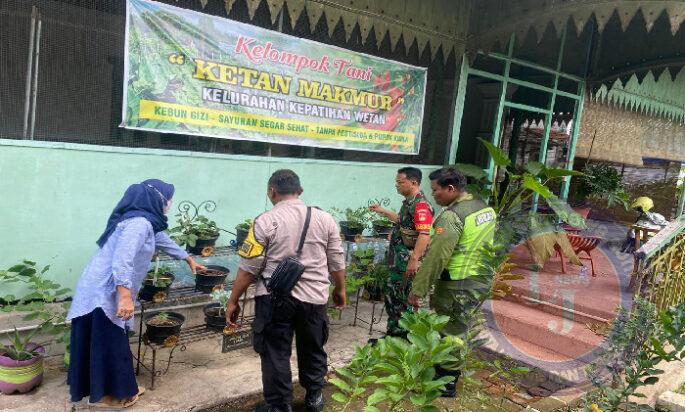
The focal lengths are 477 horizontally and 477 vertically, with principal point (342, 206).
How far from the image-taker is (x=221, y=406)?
330cm

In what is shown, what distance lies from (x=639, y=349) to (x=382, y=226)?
308 cm

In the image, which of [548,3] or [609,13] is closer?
[609,13]

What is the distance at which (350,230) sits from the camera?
5.41 metres

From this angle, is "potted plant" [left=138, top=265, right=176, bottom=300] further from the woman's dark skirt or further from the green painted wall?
the green painted wall

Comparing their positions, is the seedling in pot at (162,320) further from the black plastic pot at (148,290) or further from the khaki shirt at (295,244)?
the khaki shirt at (295,244)

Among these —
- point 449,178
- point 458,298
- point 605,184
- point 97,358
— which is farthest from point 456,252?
point 605,184

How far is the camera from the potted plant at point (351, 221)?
5.41 meters

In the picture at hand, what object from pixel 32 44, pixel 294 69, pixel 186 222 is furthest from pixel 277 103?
pixel 32 44

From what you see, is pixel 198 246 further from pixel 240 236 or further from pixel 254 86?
pixel 254 86

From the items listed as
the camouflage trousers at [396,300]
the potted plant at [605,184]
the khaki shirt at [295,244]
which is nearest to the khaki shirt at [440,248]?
the camouflage trousers at [396,300]

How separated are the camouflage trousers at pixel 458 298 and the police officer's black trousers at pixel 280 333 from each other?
39.2 inches

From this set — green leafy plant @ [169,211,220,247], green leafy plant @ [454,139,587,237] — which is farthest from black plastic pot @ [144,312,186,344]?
green leafy plant @ [454,139,587,237]

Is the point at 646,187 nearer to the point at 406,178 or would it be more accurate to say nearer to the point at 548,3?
the point at 548,3

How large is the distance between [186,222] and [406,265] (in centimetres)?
205
